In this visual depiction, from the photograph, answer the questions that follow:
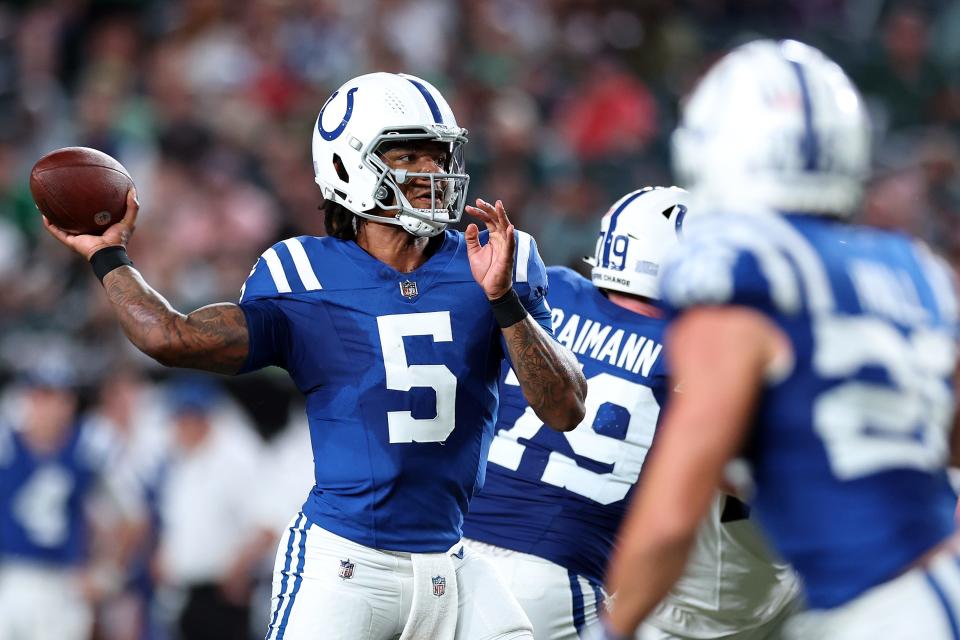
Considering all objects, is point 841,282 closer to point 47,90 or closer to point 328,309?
point 328,309

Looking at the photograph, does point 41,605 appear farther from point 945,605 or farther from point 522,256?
point 945,605

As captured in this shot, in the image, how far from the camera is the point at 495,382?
3.88 m

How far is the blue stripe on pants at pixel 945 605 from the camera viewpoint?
2.29m

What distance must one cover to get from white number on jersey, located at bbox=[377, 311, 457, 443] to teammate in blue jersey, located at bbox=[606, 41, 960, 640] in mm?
1350

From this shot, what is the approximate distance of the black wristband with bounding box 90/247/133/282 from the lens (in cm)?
370

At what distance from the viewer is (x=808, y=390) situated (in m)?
2.30

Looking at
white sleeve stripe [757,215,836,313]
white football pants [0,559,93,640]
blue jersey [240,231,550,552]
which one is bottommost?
white football pants [0,559,93,640]

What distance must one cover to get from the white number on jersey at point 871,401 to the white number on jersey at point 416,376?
5.07 feet

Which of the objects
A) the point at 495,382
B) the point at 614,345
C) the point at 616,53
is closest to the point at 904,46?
the point at 616,53

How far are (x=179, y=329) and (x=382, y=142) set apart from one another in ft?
2.64

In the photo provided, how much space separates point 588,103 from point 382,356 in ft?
22.9

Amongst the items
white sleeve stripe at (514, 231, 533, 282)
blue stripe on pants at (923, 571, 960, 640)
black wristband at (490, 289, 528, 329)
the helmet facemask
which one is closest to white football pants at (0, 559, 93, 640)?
the helmet facemask

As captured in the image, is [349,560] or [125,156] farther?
[125,156]

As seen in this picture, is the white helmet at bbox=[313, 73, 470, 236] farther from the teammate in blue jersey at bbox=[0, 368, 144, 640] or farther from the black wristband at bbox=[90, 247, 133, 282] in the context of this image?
the teammate in blue jersey at bbox=[0, 368, 144, 640]
